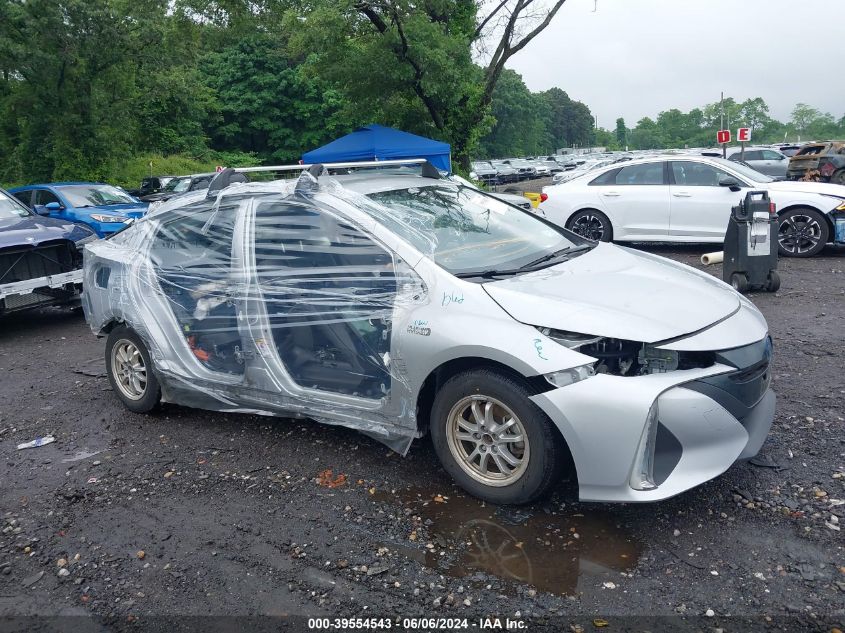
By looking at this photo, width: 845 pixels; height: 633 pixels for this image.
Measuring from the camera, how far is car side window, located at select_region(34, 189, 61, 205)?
12356mm

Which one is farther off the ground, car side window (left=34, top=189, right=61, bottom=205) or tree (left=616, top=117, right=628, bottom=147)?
tree (left=616, top=117, right=628, bottom=147)

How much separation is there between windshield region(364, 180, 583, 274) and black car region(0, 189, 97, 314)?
5613 millimetres

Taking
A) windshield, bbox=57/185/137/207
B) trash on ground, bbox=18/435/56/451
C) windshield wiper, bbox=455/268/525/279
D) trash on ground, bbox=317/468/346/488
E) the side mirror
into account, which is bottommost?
trash on ground, bbox=317/468/346/488

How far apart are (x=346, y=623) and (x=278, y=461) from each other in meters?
1.63

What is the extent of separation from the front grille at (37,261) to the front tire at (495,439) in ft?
21.1

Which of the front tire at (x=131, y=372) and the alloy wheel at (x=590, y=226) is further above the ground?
the alloy wheel at (x=590, y=226)

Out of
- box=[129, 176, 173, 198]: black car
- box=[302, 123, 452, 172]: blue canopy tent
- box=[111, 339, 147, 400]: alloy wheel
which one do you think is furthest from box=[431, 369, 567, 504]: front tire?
box=[129, 176, 173, 198]: black car

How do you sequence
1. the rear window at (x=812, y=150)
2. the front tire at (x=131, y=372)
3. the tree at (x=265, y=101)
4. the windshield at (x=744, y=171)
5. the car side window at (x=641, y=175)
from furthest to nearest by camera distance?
1. the tree at (x=265, y=101)
2. the rear window at (x=812, y=150)
3. the car side window at (x=641, y=175)
4. the windshield at (x=744, y=171)
5. the front tire at (x=131, y=372)

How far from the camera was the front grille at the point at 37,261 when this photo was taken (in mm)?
7840

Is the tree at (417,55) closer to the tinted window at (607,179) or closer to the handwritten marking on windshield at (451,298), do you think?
the tinted window at (607,179)

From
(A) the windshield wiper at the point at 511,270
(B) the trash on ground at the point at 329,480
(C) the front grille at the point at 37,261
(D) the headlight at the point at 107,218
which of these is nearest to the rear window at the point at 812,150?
(D) the headlight at the point at 107,218

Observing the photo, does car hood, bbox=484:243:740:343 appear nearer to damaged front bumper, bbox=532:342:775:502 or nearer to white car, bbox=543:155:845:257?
damaged front bumper, bbox=532:342:775:502

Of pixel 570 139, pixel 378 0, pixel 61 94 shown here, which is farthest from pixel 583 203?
pixel 570 139

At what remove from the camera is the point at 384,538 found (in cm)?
334
